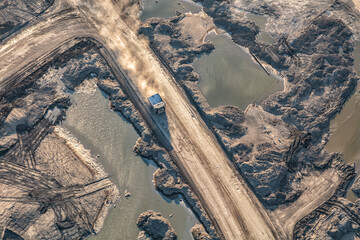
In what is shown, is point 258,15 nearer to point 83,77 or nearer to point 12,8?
point 83,77

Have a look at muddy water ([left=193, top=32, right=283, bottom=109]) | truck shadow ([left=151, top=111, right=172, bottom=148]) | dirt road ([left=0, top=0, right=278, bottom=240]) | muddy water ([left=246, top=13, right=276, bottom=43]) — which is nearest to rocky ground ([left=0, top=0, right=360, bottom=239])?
muddy water ([left=246, top=13, right=276, bottom=43])

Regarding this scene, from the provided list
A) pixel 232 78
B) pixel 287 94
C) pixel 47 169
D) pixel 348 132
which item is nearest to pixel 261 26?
pixel 232 78

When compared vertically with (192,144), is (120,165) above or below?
above

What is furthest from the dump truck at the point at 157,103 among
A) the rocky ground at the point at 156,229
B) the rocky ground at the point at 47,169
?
the rocky ground at the point at 156,229

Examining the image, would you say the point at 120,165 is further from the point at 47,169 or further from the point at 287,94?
the point at 287,94

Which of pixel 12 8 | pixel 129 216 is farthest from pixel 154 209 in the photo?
pixel 12 8

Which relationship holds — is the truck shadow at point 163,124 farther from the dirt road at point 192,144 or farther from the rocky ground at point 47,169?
the rocky ground at point 47,169
